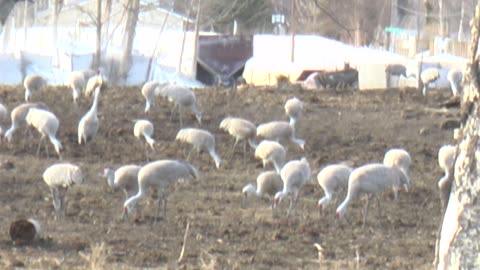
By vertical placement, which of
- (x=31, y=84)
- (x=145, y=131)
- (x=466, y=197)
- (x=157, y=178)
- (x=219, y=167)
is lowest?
(x=219, y=167)

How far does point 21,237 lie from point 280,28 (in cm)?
5444

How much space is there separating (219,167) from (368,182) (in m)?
4.25

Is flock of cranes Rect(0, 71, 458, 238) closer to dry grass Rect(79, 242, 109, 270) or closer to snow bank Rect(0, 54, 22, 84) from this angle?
dry grass Rect(79, 242, 109, 270)

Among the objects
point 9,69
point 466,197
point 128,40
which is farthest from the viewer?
point 9,69

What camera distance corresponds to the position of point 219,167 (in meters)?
16.4

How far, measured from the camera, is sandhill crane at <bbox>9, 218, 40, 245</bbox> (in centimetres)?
1052

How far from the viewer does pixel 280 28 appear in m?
64.5

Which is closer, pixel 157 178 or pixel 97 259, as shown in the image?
pixel 97 259

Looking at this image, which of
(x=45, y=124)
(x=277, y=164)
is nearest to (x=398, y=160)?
(x=277, y=164)

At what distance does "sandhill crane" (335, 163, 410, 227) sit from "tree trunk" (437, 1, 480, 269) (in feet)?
25.6

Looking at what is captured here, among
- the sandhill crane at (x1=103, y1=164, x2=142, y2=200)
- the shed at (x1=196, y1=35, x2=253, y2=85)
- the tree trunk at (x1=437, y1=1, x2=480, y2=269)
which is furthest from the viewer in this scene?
the shed at (x1=196, y1=35, x2=253, y2=85)

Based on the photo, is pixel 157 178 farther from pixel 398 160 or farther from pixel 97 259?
pixel 97 259

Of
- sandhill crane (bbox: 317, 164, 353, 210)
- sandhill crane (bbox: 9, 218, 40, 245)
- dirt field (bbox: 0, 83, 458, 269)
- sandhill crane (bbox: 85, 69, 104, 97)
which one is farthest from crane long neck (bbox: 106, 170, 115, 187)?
sandhill crane (bbox: 85, 69, 104, 97)

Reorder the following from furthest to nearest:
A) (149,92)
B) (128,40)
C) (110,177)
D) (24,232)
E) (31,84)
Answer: (128,40)
(31,84)
(149,92)
(110,177)
(24,232)
